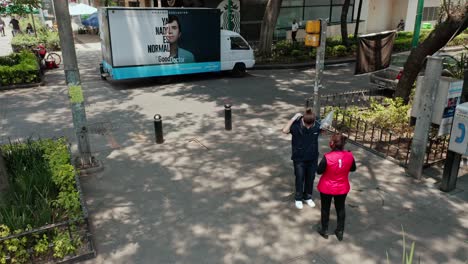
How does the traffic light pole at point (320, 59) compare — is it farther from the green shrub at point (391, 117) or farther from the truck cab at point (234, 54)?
the truck cab at point (234, 54)

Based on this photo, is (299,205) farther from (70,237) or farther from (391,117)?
(391,117)

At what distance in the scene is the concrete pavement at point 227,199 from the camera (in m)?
5.32

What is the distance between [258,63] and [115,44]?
299 inches

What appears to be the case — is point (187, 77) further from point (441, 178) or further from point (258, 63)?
point (441, 178)

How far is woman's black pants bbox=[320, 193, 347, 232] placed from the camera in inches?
208

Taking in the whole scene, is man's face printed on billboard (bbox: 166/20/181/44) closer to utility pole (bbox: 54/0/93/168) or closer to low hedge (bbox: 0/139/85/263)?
utility pole (bbox: 54/0/93/168)

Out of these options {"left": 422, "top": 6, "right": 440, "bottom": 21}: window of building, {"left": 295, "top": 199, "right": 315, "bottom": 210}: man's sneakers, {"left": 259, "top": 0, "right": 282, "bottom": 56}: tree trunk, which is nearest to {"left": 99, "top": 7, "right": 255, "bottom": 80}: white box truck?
{"left": 259, "top": 0, "right": 282, "bottom": 56}: tree trunk

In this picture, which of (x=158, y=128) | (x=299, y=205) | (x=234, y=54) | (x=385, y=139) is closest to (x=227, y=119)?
(x=158, y=128)

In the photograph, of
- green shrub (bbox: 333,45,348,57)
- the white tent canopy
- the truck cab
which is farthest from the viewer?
the white tent canopy

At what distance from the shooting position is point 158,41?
1480 centimetres

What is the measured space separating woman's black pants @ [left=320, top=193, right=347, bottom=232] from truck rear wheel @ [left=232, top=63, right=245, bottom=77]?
39.7 ft

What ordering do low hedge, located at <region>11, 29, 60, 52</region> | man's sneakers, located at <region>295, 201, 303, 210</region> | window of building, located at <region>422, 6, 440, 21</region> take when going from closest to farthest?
man's sneakers, located at <region>295, 201, 303, 210</region> → low hedge, located at <region>11, 29, 60, 52</region> → window of building, located at <region>422, 6, 440, 21</region>

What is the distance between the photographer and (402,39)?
25.0 metres

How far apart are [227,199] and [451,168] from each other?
3850 millimetres
